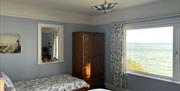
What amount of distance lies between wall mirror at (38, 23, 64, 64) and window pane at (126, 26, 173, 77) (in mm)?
1906

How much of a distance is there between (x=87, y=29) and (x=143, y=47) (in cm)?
188

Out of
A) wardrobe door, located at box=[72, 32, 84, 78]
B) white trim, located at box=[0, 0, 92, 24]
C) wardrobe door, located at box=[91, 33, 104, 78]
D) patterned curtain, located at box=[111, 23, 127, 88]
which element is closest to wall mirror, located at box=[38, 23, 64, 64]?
white trim, located at box=[0, 0, 92, 24]

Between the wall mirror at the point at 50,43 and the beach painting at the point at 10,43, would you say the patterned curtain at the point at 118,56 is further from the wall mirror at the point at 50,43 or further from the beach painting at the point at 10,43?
the beach painting at the point at 10,43

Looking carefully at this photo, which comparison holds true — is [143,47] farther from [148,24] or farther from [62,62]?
[62,62]

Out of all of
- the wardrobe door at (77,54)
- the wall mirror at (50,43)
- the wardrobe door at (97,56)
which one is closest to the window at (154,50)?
the wardrobe door at (97,56)

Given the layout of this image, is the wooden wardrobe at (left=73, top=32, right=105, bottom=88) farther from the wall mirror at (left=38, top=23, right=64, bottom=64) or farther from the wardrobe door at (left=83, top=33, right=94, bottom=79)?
the wall mirror at (left=38, top=23, right=64, bottom=64)

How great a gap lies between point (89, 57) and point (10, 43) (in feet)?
6.67

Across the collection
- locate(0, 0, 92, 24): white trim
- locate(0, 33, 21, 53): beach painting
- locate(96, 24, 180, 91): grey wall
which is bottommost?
locate(96, 24, 180, 91): grey wall

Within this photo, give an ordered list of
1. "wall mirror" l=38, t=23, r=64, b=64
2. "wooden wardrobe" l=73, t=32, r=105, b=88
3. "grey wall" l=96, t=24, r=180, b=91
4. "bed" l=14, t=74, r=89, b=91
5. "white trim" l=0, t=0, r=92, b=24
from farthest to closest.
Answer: "wooden wardrobe" l=73, t=32, r=105, b=88 → "wall mirror" l=38, t=23, r=64, b=64 → "white trim" l=0, t=0, r=92, b=24 → "grey wall" l=96, t=24, r=180, b=91 → "bed" l=14, t=74, r=89, b=91

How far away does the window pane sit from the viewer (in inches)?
127

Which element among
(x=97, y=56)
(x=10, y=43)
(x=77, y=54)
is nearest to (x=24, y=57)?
(x=10, y=43)

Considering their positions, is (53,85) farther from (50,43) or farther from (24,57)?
(50,43)

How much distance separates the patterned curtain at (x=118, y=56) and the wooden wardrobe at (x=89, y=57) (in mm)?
421

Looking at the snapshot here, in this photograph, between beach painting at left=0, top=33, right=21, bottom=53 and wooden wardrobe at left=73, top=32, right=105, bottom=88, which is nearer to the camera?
beach painting at left=0, top=33, right=21, bottom=53
